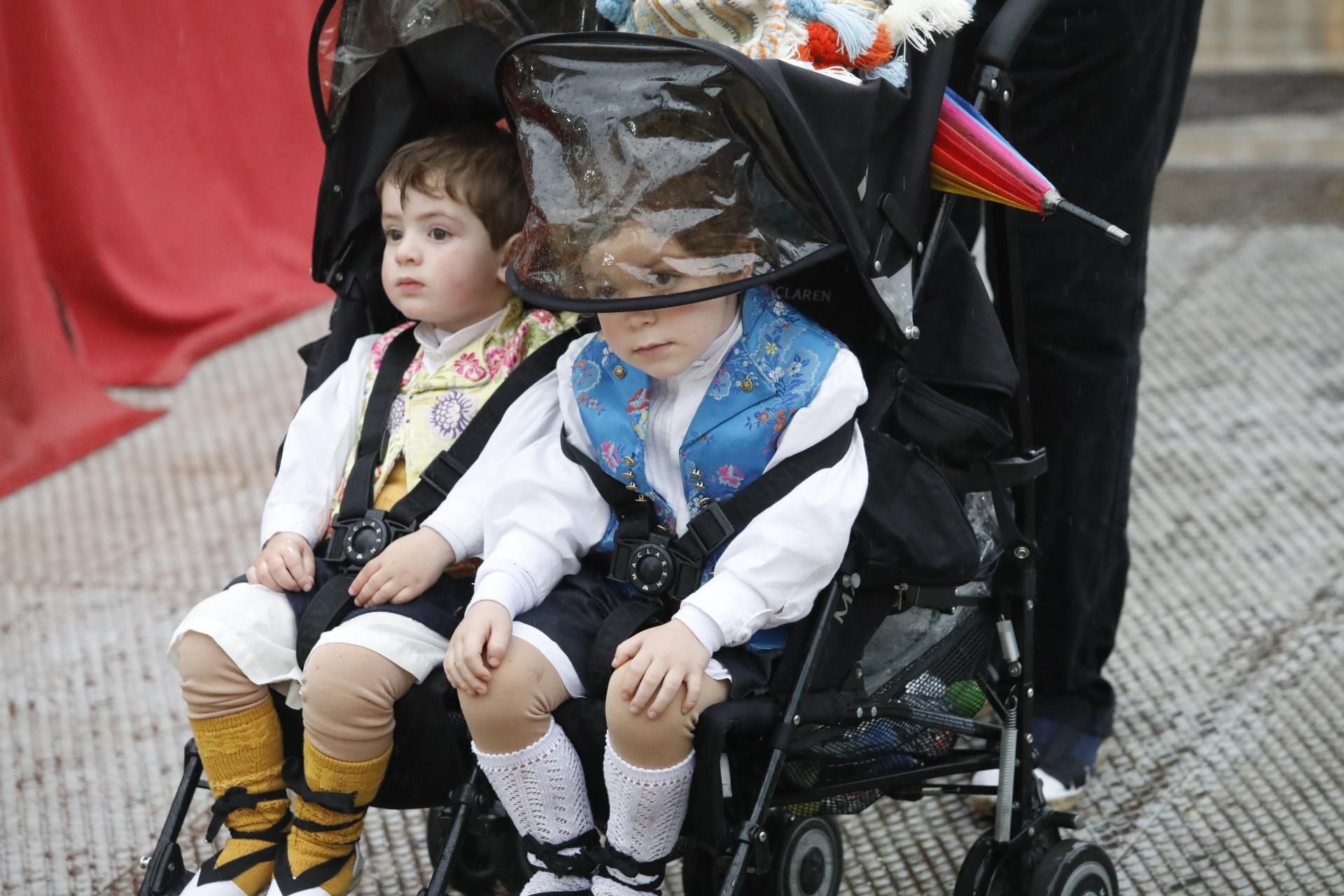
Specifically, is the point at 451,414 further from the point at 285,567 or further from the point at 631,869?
the point at 631,869

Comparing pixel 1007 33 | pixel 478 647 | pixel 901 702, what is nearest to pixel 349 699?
pixel 478 647

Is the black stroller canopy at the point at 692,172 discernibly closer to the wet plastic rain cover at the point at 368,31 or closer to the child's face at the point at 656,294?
the child's face at the point at 656,294

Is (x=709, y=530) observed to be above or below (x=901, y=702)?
above

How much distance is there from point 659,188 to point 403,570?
0.67m

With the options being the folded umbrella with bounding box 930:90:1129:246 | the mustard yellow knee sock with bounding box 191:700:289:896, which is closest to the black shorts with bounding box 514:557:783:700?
the mustard yellow knee sock with bounding box 191:700:289:896

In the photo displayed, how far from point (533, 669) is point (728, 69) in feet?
2.61

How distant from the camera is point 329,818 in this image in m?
2.17

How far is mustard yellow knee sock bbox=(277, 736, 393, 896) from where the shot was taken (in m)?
2.12

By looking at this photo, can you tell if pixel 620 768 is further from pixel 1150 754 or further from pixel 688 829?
pixel 1150 754

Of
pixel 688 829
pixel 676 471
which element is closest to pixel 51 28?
pixel 676 471

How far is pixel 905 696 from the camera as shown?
2232 millimetres

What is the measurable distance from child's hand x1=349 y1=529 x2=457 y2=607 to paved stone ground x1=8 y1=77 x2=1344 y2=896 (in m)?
0.73

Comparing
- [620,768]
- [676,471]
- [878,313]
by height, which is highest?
[878,313]

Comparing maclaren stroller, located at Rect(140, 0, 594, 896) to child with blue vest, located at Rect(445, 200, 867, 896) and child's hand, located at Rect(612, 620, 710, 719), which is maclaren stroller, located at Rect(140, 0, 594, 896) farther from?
child's hand, located at Rect(612, 620, 710, 719)
